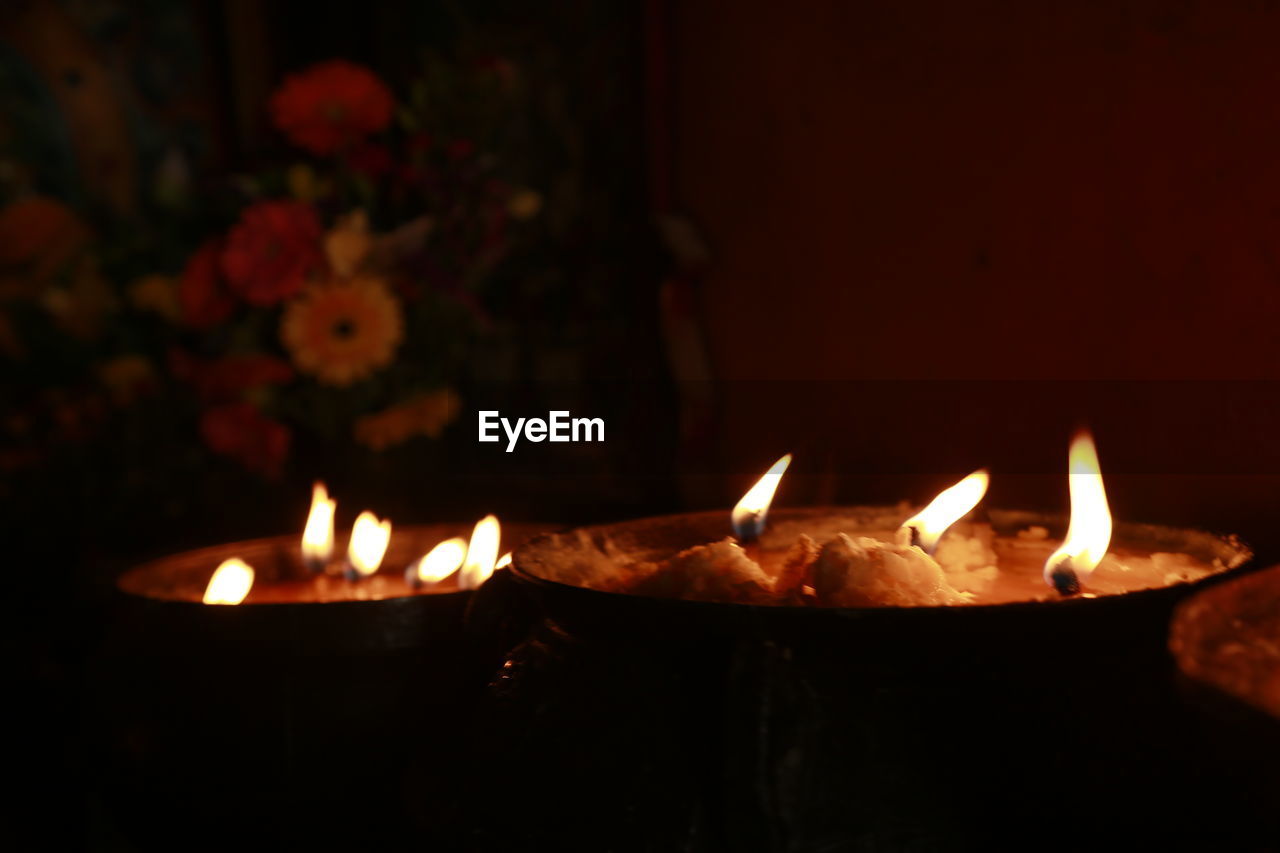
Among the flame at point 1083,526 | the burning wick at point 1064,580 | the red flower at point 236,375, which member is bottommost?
the burning wick at point 1064,580

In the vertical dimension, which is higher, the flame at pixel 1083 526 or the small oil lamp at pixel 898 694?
the flame at pixel 1083 526

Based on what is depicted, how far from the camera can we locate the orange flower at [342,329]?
1.49 m

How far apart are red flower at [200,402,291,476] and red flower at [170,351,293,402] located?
0.02 metres

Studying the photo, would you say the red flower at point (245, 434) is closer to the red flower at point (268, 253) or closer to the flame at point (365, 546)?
the red flower at point (268, 253)

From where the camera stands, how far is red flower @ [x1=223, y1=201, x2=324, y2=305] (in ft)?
4.86

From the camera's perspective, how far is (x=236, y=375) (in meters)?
1.55

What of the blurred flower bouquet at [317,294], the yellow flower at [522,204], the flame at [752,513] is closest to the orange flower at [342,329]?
the blurred flower bouquet at [317,294]

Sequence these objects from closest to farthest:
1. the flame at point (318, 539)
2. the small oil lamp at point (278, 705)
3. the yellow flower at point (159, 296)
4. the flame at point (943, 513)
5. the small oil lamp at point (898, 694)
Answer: the small oil lamp at point (898, 694)
the flame at point (943, 513)
the small oil lamp at point (278, 705)
the flame at point (318, 539)
the yellow flower at point (159, 296)

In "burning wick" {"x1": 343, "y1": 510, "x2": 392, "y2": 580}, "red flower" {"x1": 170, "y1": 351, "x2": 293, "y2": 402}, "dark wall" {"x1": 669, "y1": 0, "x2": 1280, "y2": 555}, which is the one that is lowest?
"burning wick" {"x1": 343, "y1": 510, "x2": 392, "y2": 580}

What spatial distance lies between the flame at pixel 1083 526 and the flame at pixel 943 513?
55 mm

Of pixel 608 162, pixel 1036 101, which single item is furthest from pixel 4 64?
pixel 1036 101

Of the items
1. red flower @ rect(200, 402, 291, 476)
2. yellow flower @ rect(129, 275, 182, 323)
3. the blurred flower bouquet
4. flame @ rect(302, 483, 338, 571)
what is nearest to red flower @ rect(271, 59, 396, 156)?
the blurred flower bouquet

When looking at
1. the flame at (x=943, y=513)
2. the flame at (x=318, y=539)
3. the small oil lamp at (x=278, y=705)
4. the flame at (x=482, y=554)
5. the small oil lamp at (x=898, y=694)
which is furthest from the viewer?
the flame at (x=318, y=539)

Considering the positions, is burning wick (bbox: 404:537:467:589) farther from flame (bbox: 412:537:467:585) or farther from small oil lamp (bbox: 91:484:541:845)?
small oil lamp (bbox: 91:484:541:845)
